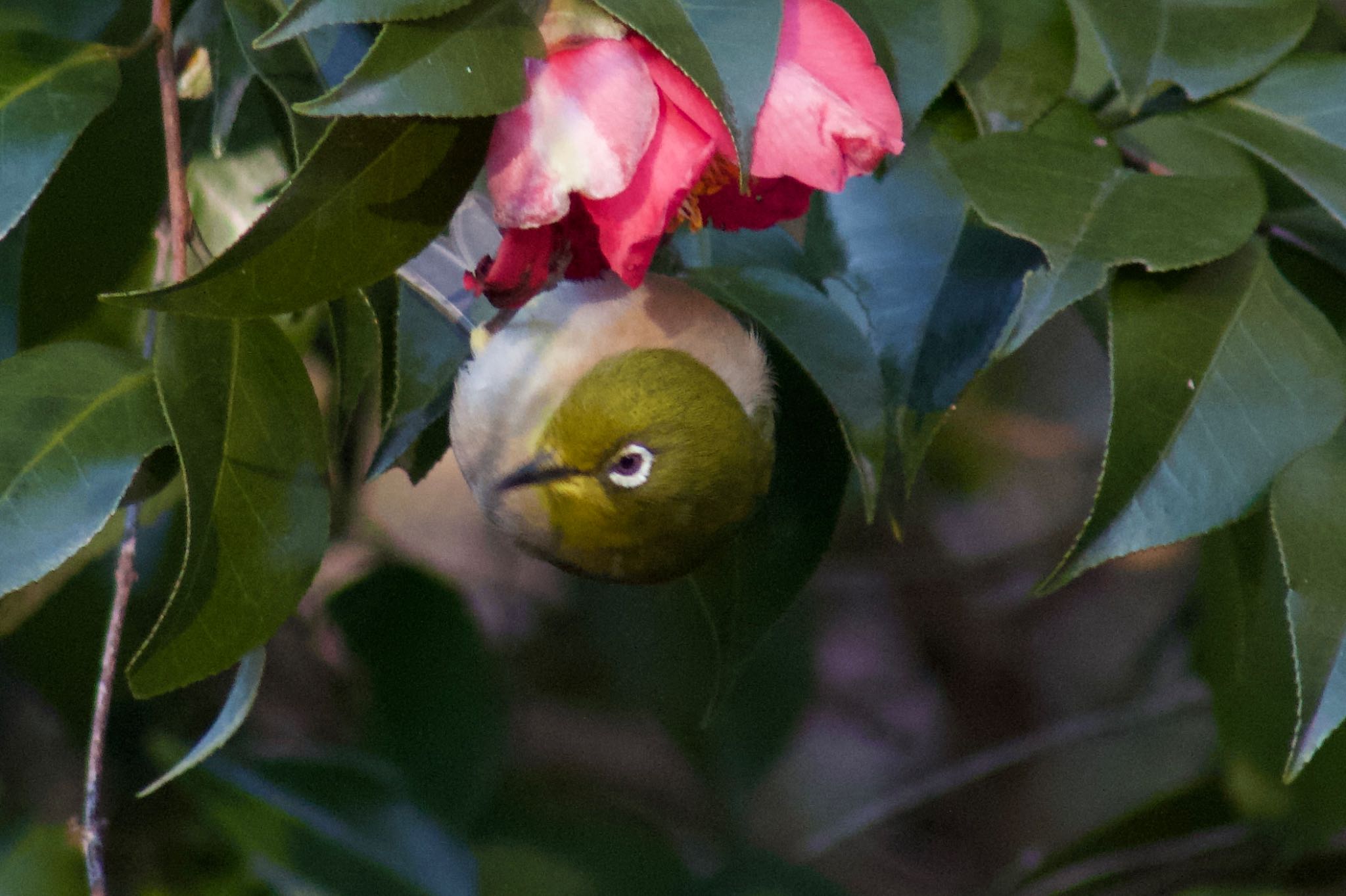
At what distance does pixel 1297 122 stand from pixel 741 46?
35 cm

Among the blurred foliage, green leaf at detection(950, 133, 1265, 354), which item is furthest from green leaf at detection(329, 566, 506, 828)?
green leaf at detection(950, 133, 1265, 354)

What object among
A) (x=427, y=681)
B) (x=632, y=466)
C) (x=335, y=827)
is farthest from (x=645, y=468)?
(x=427, y=681)

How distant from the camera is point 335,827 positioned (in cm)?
100

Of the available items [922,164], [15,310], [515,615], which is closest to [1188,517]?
[922,164]

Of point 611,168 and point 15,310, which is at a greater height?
point 611,168

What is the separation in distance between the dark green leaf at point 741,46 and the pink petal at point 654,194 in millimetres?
29

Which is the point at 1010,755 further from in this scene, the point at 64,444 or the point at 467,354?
the point at 64,444

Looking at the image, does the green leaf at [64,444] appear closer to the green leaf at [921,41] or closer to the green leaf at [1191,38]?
the green leaf at [921,41]

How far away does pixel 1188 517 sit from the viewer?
0.56 m

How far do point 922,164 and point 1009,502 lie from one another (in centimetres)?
166

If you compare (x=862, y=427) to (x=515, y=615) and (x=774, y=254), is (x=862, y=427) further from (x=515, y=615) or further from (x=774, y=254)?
(x=515, y=615)

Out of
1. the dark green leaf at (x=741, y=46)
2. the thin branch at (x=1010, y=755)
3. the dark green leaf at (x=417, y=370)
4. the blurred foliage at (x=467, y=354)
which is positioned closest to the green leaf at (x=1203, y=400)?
the blurred foliage at (x=467, y=354)

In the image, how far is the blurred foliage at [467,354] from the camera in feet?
1.68

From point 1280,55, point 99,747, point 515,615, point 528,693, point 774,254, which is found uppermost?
point 1280,55
